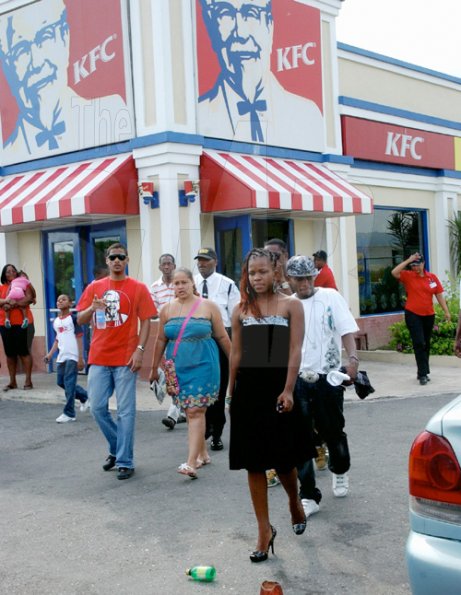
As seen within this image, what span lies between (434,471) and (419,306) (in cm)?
788

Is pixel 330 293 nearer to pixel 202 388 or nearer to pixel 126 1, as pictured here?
pixel 202 388

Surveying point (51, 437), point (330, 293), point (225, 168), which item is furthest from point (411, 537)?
point (225, 168)

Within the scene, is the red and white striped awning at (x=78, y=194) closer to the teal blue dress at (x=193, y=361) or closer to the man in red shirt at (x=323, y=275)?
the man in red shirt at (x=323, y=275)

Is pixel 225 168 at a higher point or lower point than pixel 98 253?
higher

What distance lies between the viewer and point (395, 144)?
1516cm

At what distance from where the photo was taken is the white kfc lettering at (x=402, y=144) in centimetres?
1502

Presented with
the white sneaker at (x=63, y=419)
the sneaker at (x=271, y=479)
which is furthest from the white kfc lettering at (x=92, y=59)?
the sneaker at (x=271, y=479)

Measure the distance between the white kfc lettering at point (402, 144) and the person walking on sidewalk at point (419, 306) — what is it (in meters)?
4.81

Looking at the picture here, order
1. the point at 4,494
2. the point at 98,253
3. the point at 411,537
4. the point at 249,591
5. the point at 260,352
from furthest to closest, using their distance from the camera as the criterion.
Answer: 1. the point at 98,253
2. the point at 4,494
3. the point at 260,352
4. the point at 249,591
5. the point at 411,537

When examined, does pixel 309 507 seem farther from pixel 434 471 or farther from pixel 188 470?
pixel 434 471

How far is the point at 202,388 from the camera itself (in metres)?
6.21

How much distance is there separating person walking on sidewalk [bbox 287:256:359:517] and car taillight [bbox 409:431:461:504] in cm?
210

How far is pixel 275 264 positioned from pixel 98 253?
8112 millimetres

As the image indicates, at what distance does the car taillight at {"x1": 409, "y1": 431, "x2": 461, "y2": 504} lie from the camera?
2.93 m
